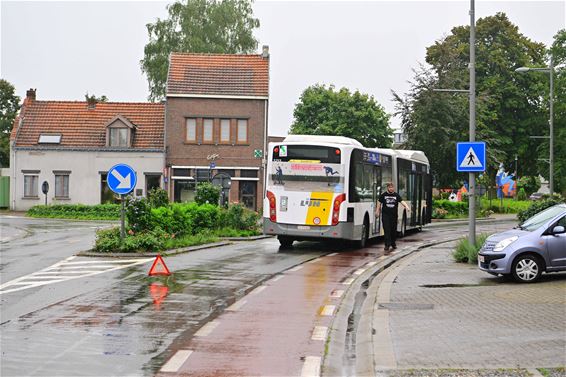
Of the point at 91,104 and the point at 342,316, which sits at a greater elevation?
the point at 91,104

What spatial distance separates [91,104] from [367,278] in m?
43.9

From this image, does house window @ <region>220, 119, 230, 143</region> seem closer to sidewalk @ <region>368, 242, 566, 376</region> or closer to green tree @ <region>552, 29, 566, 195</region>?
green tree @ <region>552, 29, 566, 195</region>

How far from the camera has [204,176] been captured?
171 ft

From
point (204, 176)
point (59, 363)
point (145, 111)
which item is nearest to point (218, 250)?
point (59, 363)

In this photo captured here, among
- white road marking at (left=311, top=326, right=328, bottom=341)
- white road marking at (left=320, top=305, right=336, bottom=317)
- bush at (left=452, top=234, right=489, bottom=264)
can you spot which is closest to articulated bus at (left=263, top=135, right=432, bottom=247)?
bush at (left=452, top=234, right=489, bottom=264)

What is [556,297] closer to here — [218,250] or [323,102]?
[218,250]

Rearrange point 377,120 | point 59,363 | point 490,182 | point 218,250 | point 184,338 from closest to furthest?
point 59,363, point 184,338, point 218,250, point 490,182, point 377,120

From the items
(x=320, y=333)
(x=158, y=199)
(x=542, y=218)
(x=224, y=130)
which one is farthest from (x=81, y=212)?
(x=320, y=333)

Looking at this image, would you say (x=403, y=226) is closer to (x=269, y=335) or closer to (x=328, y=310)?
(x=328, y=310)

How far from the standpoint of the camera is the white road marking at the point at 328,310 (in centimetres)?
1106

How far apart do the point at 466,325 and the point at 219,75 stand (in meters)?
45.9

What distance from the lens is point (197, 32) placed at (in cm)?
6662

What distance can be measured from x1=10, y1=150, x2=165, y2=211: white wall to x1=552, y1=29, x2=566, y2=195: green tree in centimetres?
2952

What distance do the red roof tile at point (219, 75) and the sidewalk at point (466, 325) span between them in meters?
38.4
